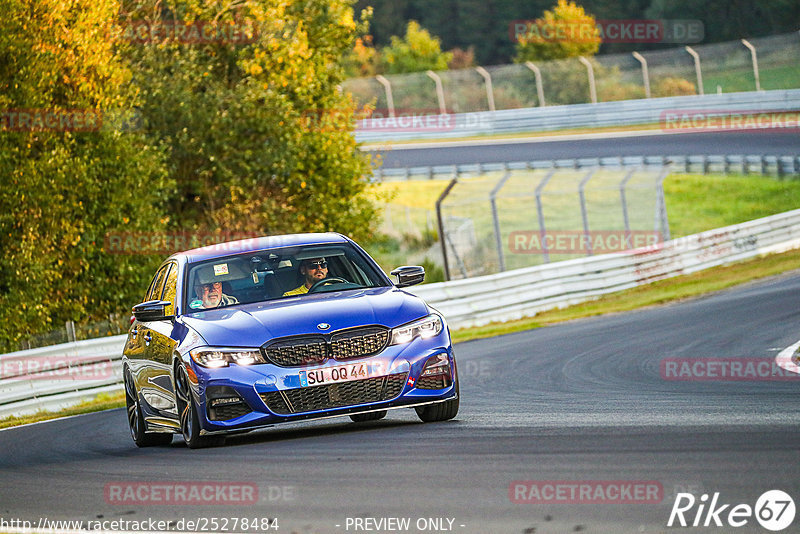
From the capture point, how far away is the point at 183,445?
9.95m

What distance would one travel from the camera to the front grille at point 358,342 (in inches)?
339

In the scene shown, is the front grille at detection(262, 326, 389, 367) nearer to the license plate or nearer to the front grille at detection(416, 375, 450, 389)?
the license plate

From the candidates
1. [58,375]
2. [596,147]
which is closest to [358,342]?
[58,375]

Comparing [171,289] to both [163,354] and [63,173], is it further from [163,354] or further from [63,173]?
[63,173]

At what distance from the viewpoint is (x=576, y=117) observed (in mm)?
47438

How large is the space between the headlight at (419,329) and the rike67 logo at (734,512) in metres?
3.49

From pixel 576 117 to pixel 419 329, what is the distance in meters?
39.5

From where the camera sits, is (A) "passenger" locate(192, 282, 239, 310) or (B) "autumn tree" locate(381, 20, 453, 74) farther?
→ (B) "autumn tree" locate(381, 20, 453, 74)

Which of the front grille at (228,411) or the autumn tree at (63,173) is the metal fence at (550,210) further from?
the front grille at (228,411)

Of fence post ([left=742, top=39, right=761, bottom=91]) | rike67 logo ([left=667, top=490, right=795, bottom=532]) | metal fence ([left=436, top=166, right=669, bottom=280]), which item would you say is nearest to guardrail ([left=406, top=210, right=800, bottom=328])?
metal fence ([left=436, top=166, right=669, bottom=280])

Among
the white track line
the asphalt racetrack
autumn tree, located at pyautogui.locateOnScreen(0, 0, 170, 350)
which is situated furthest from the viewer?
autumn tree, located at pyautogui.locateOnScreen(0, 0, 170, 350)

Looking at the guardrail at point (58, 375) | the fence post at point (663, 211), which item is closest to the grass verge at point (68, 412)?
the guardrail at point (58, 375)

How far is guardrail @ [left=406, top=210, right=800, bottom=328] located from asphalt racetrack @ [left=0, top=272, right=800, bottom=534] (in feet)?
28.1

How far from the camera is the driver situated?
382 inches
